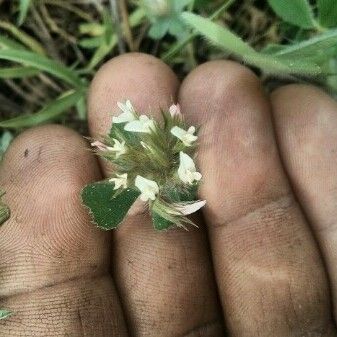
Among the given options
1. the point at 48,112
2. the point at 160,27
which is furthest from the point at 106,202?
the point at 160,27

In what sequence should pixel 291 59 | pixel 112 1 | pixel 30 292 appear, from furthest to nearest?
pixel 112 1
pixel 30 292
pixel 291 59

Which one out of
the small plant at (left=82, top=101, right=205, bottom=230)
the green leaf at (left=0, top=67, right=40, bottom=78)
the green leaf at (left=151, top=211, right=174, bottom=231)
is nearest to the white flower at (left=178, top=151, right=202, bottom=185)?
the small plant at (left=82, top=101, right=205, bottom=230)

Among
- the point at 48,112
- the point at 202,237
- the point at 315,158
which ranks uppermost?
the point at 48,112

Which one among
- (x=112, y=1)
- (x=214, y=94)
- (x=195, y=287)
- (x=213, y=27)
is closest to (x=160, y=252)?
(x=195, y=287)

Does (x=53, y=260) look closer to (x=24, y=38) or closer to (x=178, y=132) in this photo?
(x=178, y=132)

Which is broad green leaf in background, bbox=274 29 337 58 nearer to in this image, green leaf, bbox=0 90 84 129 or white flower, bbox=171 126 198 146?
white flower, bbox=171 126 198 146

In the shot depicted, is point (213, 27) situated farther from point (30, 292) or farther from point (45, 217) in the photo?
point (30, 292)

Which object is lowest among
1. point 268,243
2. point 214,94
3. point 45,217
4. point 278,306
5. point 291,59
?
point 278,306

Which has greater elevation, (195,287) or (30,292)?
(30,292)
